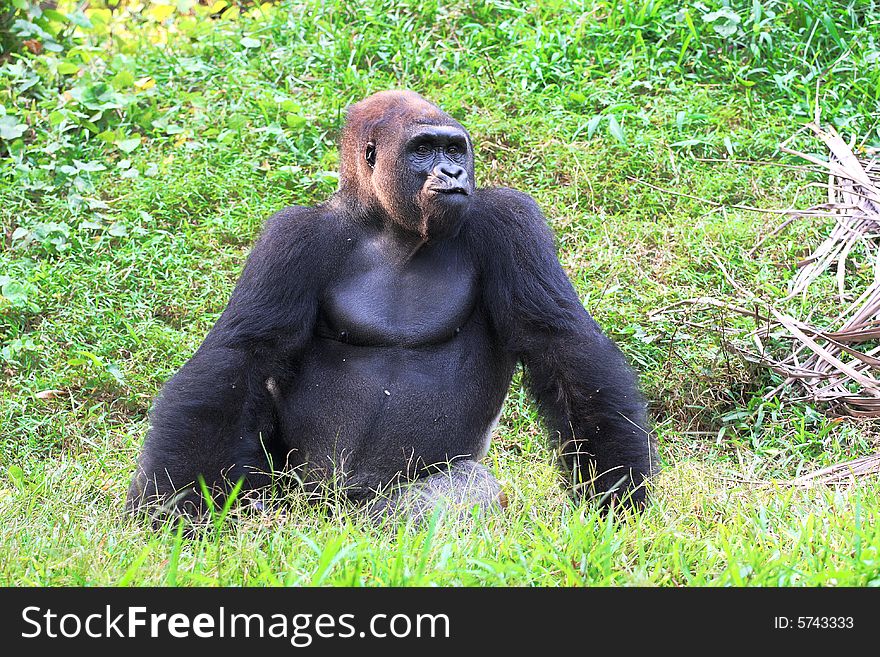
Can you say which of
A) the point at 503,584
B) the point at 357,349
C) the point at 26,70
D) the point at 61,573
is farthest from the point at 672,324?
the point at 26,70

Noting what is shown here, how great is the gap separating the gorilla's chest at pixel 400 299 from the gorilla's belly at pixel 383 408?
0.16 ft

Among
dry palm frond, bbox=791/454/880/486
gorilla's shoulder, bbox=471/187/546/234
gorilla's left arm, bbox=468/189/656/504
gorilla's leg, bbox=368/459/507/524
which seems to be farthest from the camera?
dry palm frond, bbox=791/454/880/486

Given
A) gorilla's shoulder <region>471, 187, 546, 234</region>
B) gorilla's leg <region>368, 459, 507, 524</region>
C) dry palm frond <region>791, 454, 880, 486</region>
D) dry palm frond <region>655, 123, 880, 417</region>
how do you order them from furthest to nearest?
1. dry palm frond <region>655, 123, 880, 417</region>
2. dry palm frond <region>791, 454, 880, 486</region>
3. gorilla's shoulder <region>471, 187, 546, 234</region>
4. gorilla's leg <region>368, 459, 507, 524</region>

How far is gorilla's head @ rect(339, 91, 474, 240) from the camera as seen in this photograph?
377 cm

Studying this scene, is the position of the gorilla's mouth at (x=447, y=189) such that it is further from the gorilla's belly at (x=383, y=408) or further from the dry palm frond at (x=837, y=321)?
the dry palm frond at (x=837, y=321)

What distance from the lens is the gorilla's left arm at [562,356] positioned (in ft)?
12.6

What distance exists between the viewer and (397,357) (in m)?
3.96

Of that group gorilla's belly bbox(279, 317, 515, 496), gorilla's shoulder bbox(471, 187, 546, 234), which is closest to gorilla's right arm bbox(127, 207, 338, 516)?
gorilla's belly bbox(279, 317, 515, 496)

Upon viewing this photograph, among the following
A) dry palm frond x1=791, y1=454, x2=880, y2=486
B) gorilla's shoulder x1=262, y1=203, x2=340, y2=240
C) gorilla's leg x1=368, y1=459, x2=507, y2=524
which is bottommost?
dry palm frond x1=791, y1=454, x2=880, y2=486

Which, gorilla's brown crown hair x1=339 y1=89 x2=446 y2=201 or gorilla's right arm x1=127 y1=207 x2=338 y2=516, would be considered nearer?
gorilla's right arm x1=127 y1=207 x2=338 y2=516

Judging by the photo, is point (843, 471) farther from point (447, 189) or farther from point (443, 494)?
point (447, 189)

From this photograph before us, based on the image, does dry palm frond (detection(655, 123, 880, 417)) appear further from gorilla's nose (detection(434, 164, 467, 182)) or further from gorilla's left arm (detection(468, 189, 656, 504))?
gorilla's nose (detection(434, 164, 467, 182))

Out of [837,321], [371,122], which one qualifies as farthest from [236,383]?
[837,321]

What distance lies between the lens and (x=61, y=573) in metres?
2.95
